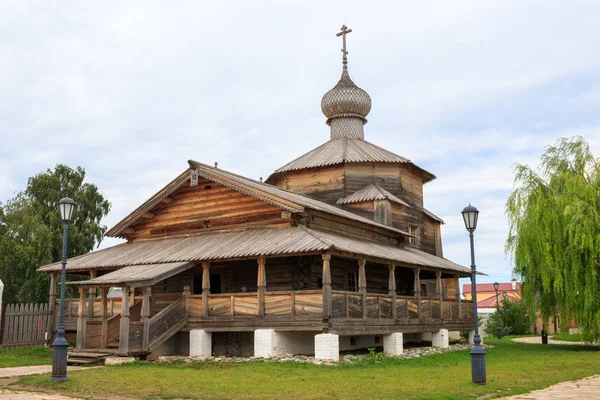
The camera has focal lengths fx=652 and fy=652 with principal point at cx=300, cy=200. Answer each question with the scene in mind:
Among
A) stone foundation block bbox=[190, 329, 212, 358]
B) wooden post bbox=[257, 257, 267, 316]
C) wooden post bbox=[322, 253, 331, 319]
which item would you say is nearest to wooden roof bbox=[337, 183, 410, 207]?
wooden post bbox=[257, 257, 267, 316]

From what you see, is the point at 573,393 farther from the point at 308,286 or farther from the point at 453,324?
the point at 453,324

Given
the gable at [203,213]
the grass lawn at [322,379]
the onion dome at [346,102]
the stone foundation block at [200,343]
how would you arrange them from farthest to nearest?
the onion dome at [346,102] < the gable at [203,213] < the stone foundation block at [200,343] < the grass lawn at [322,379]

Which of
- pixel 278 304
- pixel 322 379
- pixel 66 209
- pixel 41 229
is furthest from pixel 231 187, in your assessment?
pixel 41 229

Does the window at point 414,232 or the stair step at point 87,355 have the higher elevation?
the window at point 414,232

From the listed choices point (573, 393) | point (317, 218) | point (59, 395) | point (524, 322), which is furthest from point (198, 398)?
point (524, 322)

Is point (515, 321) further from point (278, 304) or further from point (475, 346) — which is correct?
point (475, 346)

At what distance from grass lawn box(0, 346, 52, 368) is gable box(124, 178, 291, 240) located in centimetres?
555

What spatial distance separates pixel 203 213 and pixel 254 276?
325 cm

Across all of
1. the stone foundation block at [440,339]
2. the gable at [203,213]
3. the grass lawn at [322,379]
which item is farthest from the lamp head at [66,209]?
the stone foundation block at [440,339]

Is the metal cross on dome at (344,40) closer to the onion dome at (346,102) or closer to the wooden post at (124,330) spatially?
the onion dome at (346,102)

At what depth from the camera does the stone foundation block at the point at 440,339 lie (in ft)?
82.1

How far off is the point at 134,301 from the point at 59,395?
10.5 metres

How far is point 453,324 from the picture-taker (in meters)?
26.3

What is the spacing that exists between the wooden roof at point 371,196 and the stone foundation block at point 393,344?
9085 mm
